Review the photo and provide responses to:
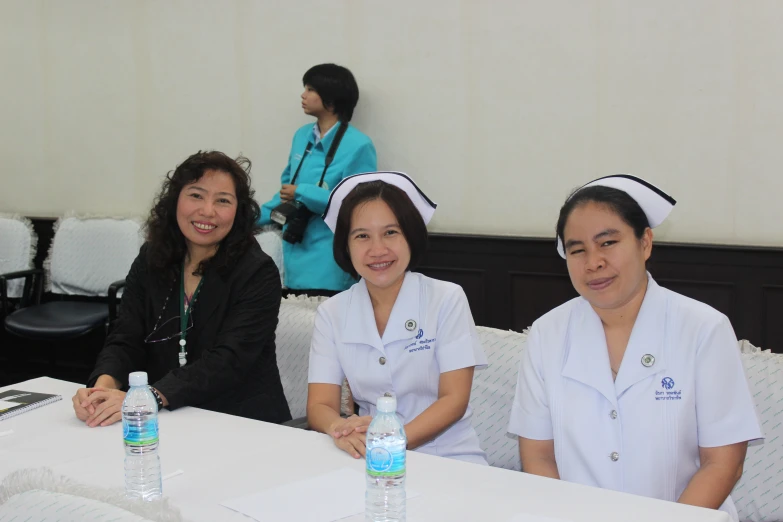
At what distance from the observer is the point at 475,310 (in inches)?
180

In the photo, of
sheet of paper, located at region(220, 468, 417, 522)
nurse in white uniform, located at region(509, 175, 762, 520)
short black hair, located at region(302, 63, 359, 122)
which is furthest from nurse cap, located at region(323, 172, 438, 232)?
short black hair, located at region(302, 63, 359, 122)

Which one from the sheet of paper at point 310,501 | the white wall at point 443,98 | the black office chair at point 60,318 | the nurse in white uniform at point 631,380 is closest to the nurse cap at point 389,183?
the nurse in white uniform at point 631,380

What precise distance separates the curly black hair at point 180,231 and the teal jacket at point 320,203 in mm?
1536

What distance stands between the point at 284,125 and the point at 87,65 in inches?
63.0

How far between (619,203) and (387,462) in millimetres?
838

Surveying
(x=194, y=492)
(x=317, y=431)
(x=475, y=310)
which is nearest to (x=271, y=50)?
(x=475, y=310)

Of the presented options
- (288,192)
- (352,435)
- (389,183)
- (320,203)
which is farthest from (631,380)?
(288,192)

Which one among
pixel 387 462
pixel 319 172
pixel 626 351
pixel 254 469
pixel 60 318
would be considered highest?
pixel 319 172

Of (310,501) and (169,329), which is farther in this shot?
(169,329)

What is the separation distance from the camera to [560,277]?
432cm

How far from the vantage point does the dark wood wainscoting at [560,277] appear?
387 centimetres

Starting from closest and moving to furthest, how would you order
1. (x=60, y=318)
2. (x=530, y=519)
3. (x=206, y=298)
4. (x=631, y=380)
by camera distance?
A: (x=530, y=519) < (x=631, y=380) < (x=206, y=298) < (x=60, y=318)

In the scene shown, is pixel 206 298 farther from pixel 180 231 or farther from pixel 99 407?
pixel 99 407

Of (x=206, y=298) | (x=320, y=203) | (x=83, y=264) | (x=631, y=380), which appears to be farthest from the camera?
(x=83, y=264)
